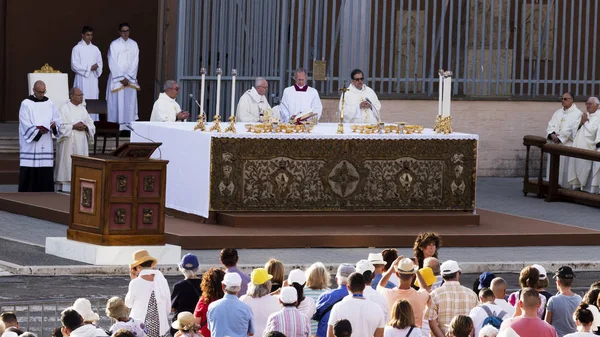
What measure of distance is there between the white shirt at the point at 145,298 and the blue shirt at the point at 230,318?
1.45m

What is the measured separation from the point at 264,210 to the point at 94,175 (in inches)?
120

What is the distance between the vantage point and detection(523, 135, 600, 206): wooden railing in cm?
A: 2341

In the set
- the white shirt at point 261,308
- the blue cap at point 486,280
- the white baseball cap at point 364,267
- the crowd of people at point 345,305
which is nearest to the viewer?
the crowd of people at point 345,305

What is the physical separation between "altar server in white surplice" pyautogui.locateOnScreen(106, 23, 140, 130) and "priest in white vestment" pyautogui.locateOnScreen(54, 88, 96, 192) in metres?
3.79

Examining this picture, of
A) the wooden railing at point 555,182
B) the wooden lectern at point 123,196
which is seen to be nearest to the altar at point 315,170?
the wooden lectern at point 123,196

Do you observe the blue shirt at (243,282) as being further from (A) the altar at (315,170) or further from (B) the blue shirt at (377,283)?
→ (A) the altar at (315,170)

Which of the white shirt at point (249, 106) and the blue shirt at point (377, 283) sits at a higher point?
the white shirt at point (249, 106)

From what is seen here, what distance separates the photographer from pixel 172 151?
20016 millimetres

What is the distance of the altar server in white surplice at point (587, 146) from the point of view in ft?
79.8

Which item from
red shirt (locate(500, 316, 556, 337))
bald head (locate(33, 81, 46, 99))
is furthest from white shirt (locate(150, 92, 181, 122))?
red shirt (locate(500, 316, 556, 337))

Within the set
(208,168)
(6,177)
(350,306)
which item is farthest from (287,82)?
(350,306)

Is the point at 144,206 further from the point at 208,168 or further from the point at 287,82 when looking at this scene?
the point at 287,82

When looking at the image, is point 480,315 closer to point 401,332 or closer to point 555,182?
point 401,332

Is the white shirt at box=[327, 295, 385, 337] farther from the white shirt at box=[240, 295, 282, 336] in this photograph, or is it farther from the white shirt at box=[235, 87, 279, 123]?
the white shirt at box=[235, 87, 279, 123]
